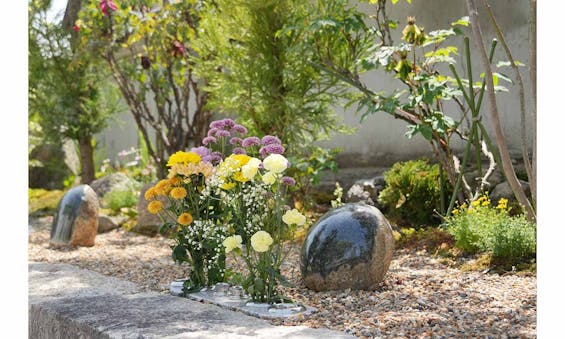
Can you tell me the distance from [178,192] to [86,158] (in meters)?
6.56

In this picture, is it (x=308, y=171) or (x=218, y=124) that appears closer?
(x=218, y=124)

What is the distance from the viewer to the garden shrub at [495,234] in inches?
177

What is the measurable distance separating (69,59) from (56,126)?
1.01 meters

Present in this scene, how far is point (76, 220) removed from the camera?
20.9 feet

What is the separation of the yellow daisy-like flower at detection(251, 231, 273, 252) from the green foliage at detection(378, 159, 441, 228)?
2680mm

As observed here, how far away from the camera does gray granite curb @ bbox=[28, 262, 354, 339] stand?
2.99 meters

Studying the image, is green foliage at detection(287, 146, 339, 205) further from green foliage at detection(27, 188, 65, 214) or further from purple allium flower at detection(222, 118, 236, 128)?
green foliage at detection(27, 188, 65, 214)

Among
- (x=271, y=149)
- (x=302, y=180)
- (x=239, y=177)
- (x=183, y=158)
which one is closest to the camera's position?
(x=239, y=177)

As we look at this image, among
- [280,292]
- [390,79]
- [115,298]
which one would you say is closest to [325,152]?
[390,79]

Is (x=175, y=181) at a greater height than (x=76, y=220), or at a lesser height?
greater

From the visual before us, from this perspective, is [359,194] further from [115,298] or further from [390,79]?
[115,298]

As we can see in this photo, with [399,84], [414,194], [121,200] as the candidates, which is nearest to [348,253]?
[414,194]

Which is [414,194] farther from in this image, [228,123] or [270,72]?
[228,123]

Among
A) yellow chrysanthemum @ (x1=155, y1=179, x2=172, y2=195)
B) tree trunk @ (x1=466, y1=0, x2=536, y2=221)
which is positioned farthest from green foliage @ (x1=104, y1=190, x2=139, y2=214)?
tree trunk @ (x1=466, y1=0, x2=536, y2=221)
